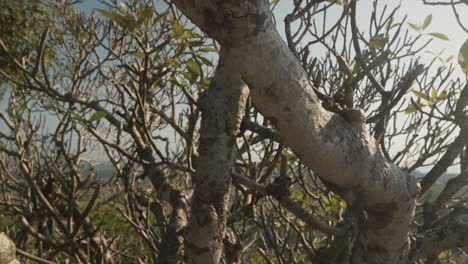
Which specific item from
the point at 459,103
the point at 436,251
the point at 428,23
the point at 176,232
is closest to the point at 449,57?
the point at 428,23

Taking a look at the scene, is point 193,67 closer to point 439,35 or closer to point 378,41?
point 378,41

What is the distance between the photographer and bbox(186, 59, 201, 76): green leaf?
4.08 ft

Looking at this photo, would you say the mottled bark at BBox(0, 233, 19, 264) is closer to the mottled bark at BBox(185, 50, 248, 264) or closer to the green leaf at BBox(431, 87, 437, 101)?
the mottled bark at BBox(185, 50, 248, 264)

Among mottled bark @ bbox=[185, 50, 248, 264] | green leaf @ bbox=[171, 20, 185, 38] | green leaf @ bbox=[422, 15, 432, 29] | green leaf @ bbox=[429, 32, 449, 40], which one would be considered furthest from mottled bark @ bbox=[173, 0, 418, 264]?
green leaf @ bbox=[422, 15, 432, 29]

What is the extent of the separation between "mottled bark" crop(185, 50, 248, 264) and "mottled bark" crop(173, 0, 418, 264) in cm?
29

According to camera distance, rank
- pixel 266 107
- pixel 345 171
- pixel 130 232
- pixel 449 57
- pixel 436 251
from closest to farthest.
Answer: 1. pixel 266 107
2. pixel 345 171
3. pixel 436 251
4. pixel 449 57
5. pixel 130 232

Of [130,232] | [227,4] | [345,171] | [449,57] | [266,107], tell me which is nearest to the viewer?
[227,4]

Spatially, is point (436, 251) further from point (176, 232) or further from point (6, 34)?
point (6, 34)

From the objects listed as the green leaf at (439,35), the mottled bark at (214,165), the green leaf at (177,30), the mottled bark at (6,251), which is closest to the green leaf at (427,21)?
the green leaf at (439,35)

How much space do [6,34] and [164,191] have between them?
10.4 ft

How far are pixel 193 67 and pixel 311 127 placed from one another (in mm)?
576

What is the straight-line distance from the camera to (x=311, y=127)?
2.77 ft

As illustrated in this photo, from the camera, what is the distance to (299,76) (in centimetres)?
81

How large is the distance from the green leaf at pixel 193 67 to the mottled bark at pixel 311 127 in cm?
49
